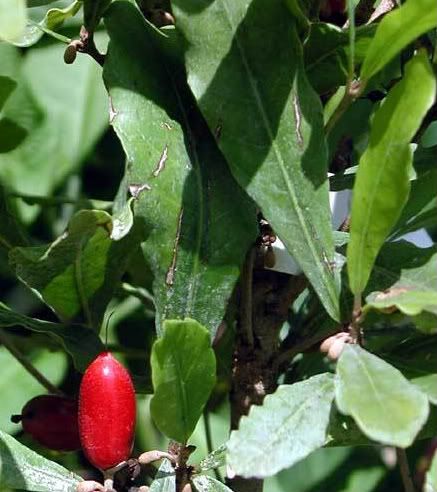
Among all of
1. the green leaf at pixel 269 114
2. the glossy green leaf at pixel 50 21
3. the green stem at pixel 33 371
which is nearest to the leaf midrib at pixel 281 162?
the green leaf at pixel 269 114

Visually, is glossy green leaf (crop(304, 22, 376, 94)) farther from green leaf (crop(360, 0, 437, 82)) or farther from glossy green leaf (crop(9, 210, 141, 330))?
glossy green leaf (crop(9, 210, 141, 330))

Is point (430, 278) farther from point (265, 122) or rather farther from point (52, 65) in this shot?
point (52, 65)

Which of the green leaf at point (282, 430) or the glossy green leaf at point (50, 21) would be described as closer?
the green leaf at point (282, 430)

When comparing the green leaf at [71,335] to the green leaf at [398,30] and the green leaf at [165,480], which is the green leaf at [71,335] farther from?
the green leaf at [398,30]

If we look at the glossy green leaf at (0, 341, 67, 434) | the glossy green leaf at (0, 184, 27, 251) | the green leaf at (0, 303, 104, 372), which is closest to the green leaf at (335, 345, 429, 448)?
the green leaf at (0, 303, 104, 372)

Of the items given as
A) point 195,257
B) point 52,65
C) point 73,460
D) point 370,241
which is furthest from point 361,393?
point 52,65
